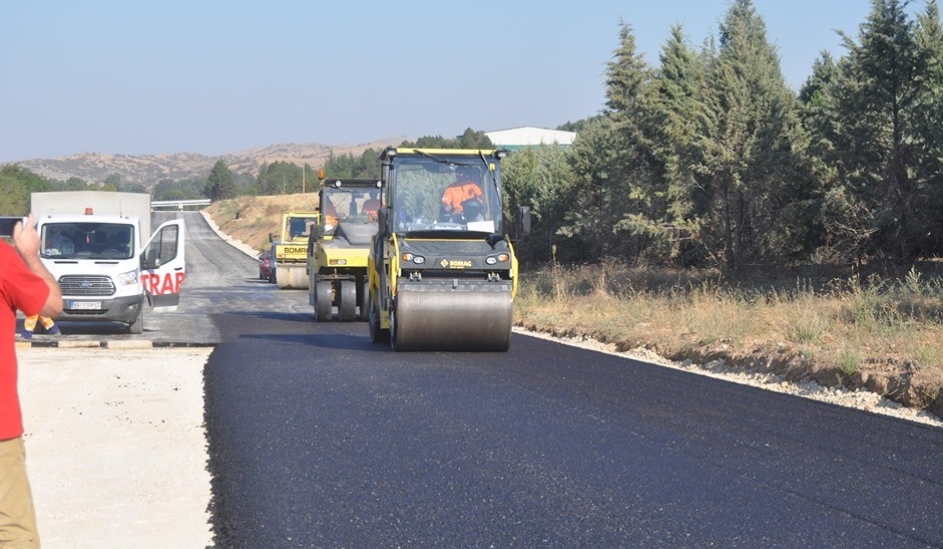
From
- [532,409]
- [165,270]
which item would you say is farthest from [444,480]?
[165,270]

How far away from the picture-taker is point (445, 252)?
16375 mm

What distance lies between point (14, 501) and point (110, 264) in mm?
16537

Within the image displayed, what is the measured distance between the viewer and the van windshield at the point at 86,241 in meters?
20.8

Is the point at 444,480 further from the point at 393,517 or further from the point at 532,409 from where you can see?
the point at 532,409

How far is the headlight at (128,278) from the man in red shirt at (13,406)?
1620 cm

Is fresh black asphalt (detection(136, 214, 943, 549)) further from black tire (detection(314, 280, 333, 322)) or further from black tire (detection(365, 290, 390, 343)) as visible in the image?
black tire (detection(314, 280, 333, 322))

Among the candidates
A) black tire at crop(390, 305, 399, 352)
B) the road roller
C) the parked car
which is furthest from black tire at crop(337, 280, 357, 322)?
the parked car

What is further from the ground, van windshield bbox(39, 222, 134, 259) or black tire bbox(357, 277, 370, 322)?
van windshield bbox(39, 222, 134, 259)

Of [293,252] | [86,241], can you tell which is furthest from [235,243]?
[86,241]

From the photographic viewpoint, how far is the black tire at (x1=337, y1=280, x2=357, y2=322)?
939 inches

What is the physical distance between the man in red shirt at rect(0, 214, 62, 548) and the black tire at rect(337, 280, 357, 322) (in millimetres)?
18940

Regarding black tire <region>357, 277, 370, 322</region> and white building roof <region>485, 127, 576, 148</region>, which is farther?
white building roof <region>485, 127, 576, 148</region>

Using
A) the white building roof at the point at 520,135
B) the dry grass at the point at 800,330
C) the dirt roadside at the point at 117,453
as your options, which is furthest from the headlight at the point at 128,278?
the white building roof at the point at 520,135

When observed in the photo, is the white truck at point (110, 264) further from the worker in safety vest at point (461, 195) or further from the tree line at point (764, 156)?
the tree line at point (764, 156)
